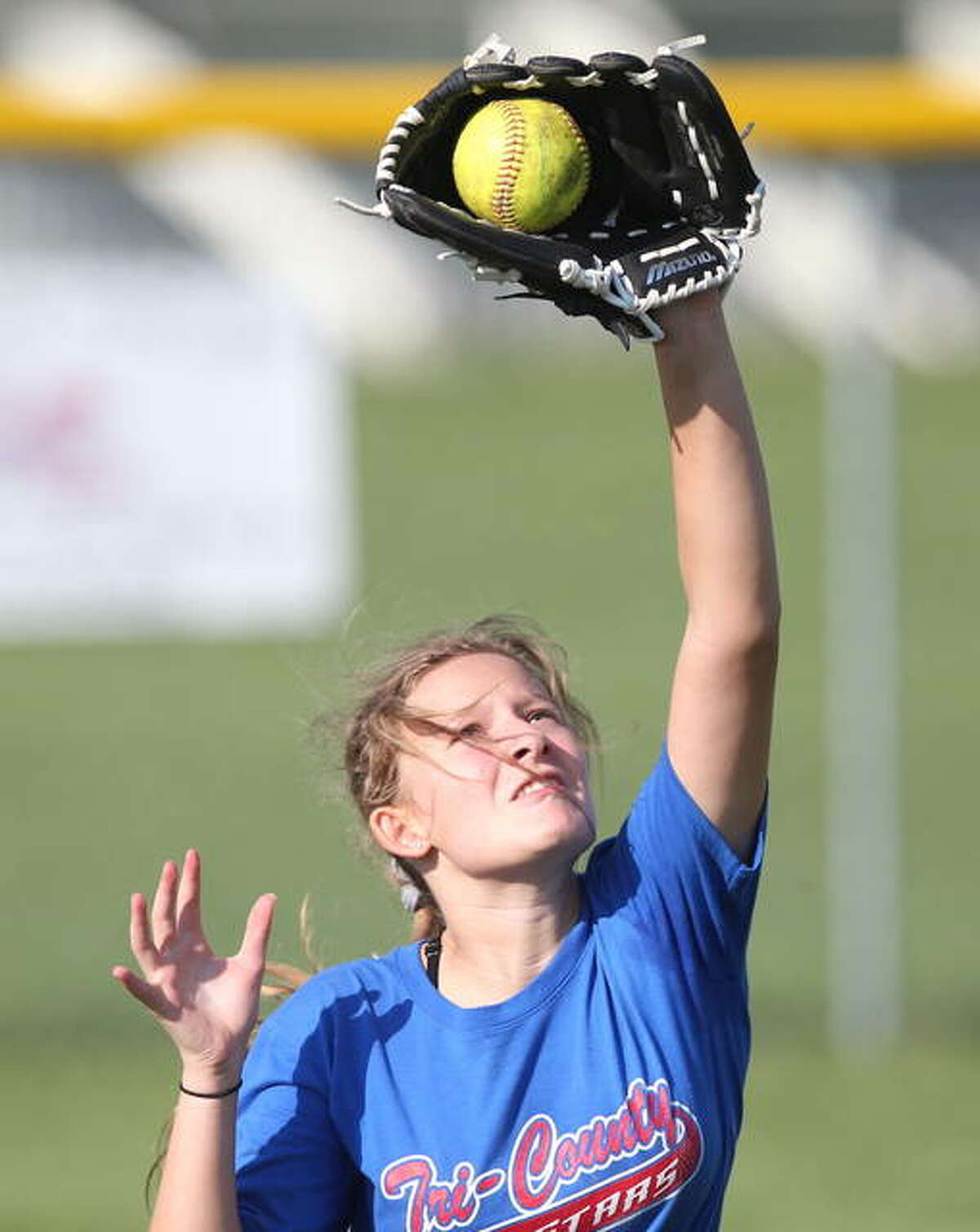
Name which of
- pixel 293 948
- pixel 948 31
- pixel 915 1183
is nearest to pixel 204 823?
pixel 293 948

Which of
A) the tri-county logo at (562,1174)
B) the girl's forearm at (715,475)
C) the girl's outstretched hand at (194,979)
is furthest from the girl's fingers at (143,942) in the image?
the girl's forearm at (715,475)

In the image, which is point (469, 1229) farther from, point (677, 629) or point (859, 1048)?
point (677, 629)

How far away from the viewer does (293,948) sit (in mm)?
6629

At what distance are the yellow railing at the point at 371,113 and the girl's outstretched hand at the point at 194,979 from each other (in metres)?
3.79

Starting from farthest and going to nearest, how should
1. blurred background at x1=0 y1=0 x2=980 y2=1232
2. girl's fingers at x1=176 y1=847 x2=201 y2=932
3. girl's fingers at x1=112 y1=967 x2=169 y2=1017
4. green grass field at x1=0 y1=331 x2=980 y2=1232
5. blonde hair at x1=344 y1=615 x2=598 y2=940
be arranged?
blurred background at x1=0 y1=0 x2=980 y2=1232, green grass field at x1=0 y1=331 x2=980 y2=1232, blonde hair at x1=344 y1=615 x2=598 y2=940, girl's fingers at x1=176 y1=847 x2=201 y2=932, girl's fingers at x1=112 y1=967 x2=169 y2=1017

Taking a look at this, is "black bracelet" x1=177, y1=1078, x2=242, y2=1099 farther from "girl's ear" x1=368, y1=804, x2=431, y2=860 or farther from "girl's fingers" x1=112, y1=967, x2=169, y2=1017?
"girl's ear" x1=368, y1=804, x2=431, y2=860

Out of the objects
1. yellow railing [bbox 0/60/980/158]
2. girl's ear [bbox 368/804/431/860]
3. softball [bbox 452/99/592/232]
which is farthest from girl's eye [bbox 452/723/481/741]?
yellow railing [bbox 0/60/980/158]

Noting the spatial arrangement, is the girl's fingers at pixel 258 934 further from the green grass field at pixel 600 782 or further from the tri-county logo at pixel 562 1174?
the green grass field at pixel 600 782

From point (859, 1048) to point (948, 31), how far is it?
14.6m

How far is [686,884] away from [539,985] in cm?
20

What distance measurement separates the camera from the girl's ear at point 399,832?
2.87 meters

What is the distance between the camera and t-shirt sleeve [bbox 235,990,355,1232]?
2.72 m

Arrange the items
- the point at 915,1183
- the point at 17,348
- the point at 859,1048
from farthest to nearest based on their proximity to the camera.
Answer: the point at 17,348 < the point at 859,1048 < the point at 915,1183

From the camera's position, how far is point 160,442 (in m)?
6.54
